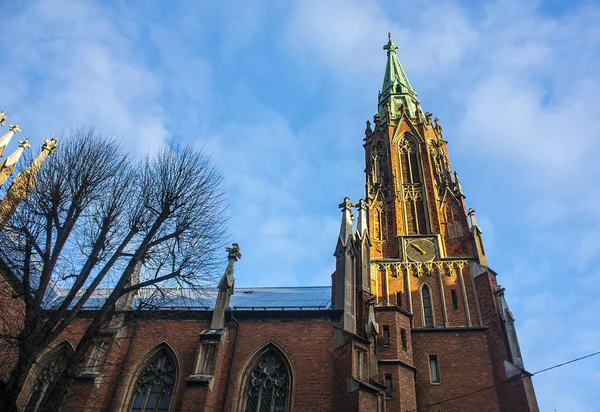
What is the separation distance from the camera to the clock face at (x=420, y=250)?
75.7ft

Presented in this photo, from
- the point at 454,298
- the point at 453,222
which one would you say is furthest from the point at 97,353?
the point at 453,222

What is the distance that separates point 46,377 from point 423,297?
52.6 ft

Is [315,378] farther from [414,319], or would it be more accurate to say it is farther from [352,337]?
[414,319]

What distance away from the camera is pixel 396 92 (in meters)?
37.6

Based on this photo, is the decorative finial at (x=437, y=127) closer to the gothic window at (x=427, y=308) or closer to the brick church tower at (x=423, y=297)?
the brick church tower at (x=423, y=297)

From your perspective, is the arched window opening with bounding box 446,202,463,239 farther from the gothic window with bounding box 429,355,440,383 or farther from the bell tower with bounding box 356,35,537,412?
the gothic window with bounding box 429,355,440,383

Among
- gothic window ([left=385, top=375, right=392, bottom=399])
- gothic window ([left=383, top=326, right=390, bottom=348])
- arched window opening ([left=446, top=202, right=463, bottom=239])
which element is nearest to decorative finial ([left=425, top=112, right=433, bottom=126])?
arched window opening ([left=446, top=202, right=463, bottom=239])

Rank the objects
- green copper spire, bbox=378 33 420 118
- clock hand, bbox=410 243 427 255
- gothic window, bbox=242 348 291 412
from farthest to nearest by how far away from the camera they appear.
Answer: green copper spire, bbox=378 33 420 118 → clock hand, bbox=410 243 427 255 → gothic window, bbox=242 348 291 412

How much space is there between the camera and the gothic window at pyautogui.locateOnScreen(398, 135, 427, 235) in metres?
25.5

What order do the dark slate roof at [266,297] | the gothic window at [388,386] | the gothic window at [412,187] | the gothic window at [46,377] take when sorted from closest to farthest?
the gothic window at [46,377], the gothic window at [388,386], the dark slate roof at [266,297], the gothic window at [412,187]

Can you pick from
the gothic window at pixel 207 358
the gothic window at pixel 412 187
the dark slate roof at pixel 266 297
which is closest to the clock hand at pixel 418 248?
the gothic window at pixel 412 187

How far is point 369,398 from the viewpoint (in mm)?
14602

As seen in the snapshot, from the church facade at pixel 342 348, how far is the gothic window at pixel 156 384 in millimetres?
41

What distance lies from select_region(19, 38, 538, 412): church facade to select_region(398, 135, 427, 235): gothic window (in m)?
1.93
